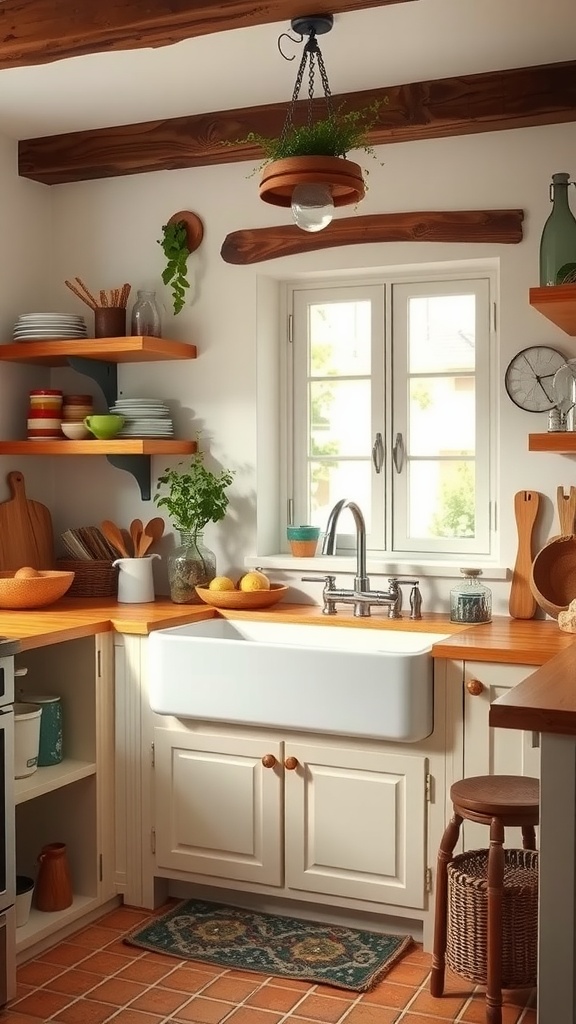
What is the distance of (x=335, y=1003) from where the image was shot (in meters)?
2.95

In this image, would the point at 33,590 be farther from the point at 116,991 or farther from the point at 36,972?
the point at 116,991

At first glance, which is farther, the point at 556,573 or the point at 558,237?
the point at 556,573

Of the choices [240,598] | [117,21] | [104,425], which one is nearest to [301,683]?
[240,598]

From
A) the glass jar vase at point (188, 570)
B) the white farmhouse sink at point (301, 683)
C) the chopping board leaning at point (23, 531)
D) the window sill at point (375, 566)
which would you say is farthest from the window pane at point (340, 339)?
the chopping board leaning at point (23, 531)

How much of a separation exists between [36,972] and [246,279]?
2.36 meters

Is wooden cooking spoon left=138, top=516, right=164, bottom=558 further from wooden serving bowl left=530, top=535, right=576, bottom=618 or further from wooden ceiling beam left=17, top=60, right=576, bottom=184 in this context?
wooden serving bowl left=530, top=535, right=576, bottom=618

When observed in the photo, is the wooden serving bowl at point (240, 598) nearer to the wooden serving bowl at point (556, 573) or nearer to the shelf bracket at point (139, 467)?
the shelf bracket at point (139, 467)

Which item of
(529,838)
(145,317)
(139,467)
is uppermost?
(145,317)

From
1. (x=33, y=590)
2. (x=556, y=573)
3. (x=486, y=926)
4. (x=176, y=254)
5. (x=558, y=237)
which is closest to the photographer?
(x=486, y=926)

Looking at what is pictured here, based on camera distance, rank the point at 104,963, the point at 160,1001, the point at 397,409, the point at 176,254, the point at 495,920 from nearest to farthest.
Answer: the point at 495,920 → the point at 160,1001 → the point at 104,963 → the point at 397,409 → the point at 176,254

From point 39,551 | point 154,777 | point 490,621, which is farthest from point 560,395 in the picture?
point 39,551

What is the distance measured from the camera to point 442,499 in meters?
4.00

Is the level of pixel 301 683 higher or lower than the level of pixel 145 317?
lower

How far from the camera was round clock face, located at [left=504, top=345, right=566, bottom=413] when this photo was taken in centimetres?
364
